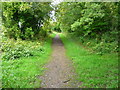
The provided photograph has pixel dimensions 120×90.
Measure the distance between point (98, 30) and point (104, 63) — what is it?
703 cm

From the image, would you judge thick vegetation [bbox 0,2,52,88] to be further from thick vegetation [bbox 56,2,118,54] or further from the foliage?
thick vegetation [bbox 56,2,118,54]

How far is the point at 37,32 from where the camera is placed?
60.1 ft

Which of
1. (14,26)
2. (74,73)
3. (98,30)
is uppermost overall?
(14,26)

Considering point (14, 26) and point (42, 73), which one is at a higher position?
point (14, 26)

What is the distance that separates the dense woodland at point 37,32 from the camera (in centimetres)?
613

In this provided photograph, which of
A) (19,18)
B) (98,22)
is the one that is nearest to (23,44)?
(19,18)

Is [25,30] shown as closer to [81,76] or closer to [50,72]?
[50,72]

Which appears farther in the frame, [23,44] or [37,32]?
[37,32]

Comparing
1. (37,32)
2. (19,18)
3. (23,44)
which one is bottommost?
(23,44)

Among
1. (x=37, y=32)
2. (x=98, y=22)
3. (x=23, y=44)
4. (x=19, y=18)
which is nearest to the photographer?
(x=23, y=44)

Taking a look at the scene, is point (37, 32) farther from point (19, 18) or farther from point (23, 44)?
point (23, 44)

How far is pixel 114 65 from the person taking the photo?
6.49 m

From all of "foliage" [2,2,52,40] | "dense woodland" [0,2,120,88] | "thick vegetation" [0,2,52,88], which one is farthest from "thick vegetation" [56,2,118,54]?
"thick vegetation" [0,2,52,88]

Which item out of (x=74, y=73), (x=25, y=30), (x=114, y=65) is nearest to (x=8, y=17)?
(x=25, y=30)
